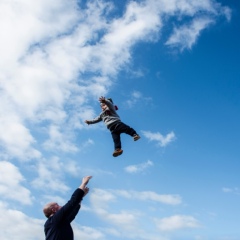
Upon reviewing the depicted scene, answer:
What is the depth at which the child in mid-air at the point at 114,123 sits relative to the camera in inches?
495

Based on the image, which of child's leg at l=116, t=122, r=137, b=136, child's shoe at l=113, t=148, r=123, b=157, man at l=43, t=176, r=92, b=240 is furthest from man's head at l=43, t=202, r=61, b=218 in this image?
child's leg at l=116, t=122, r=137, b=136

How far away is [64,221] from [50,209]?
1.46 feet

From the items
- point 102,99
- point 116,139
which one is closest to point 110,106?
point 102,99

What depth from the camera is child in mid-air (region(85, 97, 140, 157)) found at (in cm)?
1257

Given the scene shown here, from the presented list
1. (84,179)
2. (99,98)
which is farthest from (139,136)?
(84,179)

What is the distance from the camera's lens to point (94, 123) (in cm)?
1408

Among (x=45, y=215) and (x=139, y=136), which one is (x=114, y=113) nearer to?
(x=139, y=136)

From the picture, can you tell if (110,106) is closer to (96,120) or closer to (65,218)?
(96,120)

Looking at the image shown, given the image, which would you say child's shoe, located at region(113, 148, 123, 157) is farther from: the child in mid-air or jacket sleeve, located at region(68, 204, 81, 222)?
jacket sleeve, located at region(68, 204, 81, 222)

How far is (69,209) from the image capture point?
6668 mm

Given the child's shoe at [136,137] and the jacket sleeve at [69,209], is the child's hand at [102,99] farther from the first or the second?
the jacket sleeve at [69,209]

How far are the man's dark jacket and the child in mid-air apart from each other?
5606 millimetres

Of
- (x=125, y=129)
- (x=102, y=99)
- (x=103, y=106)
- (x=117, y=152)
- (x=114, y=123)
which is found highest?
(x=103, y=106)

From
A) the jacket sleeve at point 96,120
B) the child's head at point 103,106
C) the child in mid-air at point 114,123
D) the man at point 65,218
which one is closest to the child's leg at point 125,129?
the child in mid-air at point 114,123
